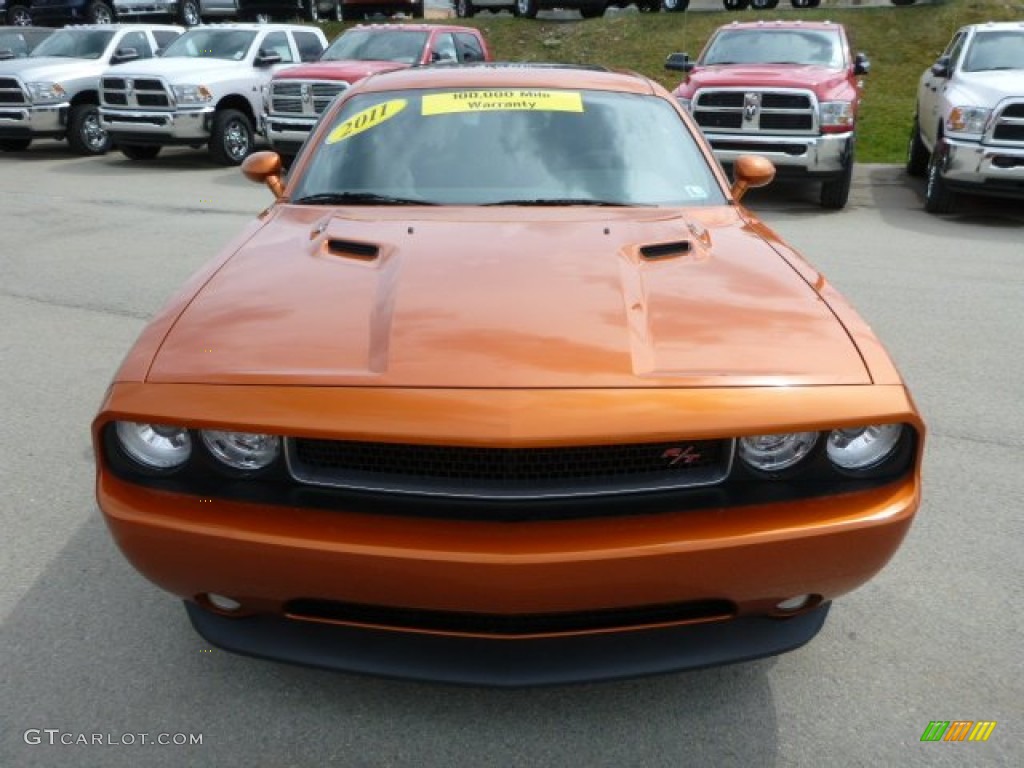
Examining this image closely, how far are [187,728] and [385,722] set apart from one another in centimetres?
52

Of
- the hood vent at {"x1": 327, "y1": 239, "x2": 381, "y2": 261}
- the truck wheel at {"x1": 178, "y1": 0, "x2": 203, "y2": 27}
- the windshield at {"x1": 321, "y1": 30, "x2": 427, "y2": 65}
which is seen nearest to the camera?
the hood vent at {"x1": 327, "y1": 239, "x2": 381, "y2": 261}

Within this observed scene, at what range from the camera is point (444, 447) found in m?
2.10

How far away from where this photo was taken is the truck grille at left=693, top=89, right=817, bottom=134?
10.2 metres

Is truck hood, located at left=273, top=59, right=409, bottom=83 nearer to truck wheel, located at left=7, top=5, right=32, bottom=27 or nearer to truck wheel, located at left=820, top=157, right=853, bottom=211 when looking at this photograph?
truck wheel, located at left=820, top=157, right=853, bottom=211

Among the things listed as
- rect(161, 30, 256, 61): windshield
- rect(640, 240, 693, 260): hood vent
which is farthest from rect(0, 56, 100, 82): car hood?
rect(640, 240, 693, 260): hood vent

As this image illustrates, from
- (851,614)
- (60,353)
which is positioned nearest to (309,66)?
(60,353)

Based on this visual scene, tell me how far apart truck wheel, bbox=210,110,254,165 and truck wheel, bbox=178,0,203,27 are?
1426 centimetres

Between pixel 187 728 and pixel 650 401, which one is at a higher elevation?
pixel 650 401

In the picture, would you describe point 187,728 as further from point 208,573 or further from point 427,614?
point 427,614

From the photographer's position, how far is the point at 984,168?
30.9 feet

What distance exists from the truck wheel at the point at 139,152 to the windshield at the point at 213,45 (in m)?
1.45

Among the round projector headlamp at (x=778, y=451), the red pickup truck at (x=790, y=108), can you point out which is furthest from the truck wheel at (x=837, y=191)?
the round projector headlamp at (x=778, y=451)

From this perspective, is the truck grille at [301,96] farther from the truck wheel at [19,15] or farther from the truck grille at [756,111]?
the truck wheel at [19,15]

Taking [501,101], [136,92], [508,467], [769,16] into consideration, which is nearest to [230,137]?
[136,92]
